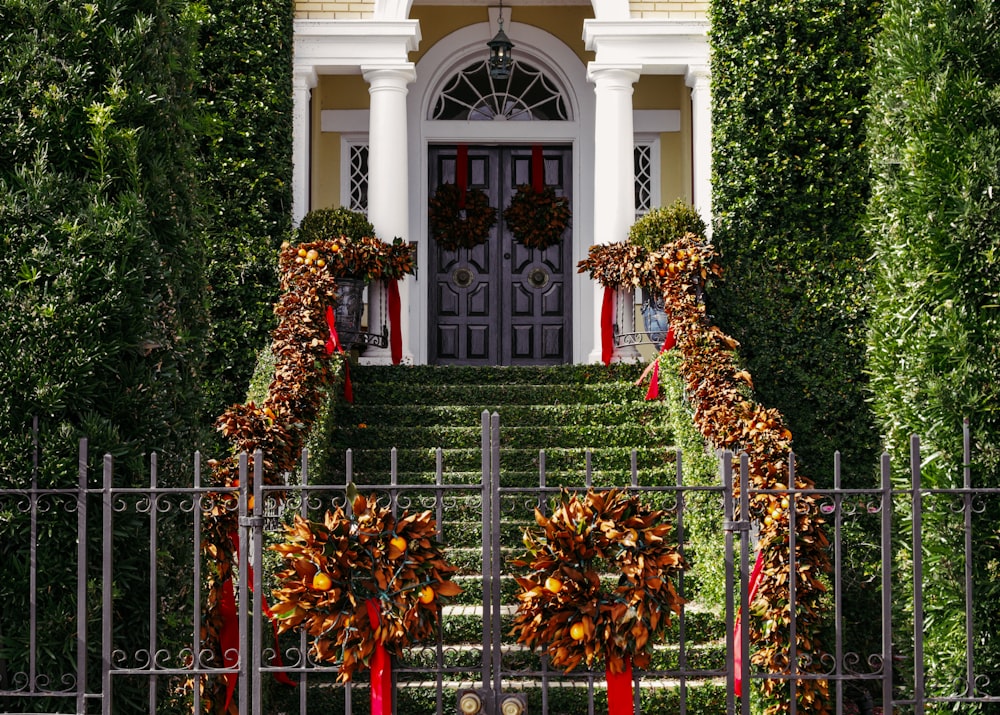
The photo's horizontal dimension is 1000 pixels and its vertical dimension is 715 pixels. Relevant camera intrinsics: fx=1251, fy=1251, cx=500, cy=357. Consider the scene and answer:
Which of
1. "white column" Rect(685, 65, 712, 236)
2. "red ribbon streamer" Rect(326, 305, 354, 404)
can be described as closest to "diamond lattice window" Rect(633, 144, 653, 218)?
"white column" Rect(685, 65, 712, 236)

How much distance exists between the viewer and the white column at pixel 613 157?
1298 centimetres

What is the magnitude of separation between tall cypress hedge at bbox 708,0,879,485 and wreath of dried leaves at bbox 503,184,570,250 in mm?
3413

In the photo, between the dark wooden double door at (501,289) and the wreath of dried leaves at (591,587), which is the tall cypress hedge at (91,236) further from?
the dark wooden double door at (501,289)

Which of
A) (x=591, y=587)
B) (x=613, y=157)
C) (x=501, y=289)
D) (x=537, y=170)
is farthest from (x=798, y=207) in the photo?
(x=591, y=587)

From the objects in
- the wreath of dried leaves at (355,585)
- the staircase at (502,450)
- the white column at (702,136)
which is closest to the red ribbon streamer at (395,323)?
the staircase at (502,450)

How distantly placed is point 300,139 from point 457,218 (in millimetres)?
2673

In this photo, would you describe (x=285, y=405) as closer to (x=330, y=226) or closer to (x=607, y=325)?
(x=330, y=226)

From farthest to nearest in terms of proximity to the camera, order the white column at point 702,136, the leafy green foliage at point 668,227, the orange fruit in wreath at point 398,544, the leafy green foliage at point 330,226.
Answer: the white column at point 702,136 → the leafy green foliage at point 330,226 → the leafy green foliage at point 668,227 → the orange fruit in wreath at point 398,544

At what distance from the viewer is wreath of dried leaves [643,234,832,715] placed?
736cm

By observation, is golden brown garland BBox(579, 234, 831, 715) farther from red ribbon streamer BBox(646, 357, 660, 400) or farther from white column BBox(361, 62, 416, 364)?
white column BBox(361, 62, 416, 364)

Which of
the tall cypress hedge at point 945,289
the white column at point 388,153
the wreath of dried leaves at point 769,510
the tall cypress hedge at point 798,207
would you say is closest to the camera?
the tall cypress hedge at point 945,289

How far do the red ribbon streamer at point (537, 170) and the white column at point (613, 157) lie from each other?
2.13 m

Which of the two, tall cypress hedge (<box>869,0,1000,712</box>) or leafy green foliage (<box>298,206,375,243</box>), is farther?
leafy green foliage (<box>298,206,375,243</box>)

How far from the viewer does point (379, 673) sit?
5406 mm
